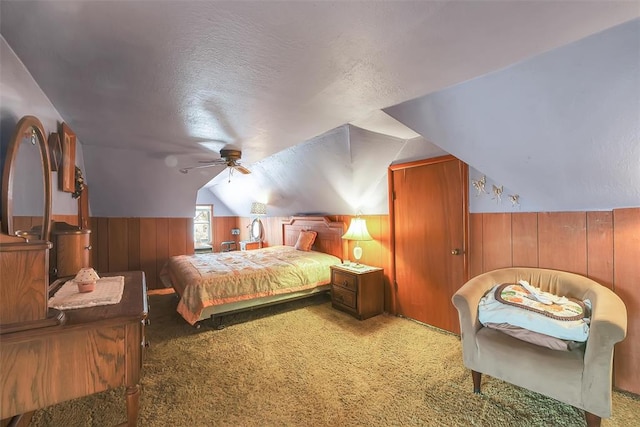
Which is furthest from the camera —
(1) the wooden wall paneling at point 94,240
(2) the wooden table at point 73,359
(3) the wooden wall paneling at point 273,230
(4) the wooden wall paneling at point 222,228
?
(4) the wooden wall paneling at point 222,228

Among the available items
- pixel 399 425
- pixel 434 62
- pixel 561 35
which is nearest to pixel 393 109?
pixel 434 62

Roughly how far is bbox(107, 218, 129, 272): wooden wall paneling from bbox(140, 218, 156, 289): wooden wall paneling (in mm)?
213

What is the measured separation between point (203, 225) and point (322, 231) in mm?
4123

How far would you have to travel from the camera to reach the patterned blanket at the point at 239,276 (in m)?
2.89

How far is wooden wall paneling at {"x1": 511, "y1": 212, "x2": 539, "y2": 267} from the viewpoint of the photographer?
2.31 m

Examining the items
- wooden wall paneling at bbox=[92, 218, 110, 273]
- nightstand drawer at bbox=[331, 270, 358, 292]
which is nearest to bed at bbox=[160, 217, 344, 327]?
nightstand drawer at bbox=[331, 270, 358, 292]

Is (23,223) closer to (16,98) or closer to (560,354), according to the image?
(16,98)

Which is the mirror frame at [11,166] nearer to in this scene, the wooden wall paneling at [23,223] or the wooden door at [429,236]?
the wooden wall paneling at [23,223]

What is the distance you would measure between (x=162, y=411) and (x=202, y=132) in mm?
2221

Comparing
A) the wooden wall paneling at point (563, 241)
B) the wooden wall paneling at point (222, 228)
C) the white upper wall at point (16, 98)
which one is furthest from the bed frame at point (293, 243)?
the wooden wall paneling at point (222, 228)

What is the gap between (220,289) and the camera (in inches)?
117

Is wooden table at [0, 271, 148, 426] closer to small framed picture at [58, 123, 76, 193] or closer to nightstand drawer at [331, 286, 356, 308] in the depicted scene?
small framed picture at [58, 123, 76, 193]

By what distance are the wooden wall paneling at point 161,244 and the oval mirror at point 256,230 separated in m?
2.04

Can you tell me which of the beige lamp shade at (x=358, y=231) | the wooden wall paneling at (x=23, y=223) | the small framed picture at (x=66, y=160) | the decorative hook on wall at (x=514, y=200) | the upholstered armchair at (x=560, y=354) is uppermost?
the small framed picture at (x=66, y=160)
